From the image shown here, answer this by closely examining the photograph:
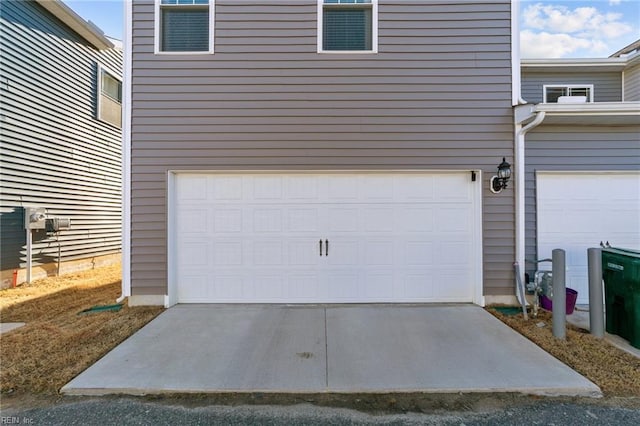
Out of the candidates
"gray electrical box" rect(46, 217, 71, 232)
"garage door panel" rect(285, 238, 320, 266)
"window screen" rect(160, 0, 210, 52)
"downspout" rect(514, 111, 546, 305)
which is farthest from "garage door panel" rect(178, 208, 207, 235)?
"downspout" rect(514, 111, 546, 305)

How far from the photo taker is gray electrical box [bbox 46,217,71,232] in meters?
6.73

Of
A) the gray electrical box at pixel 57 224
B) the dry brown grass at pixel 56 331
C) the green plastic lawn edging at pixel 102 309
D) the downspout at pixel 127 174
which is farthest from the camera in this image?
the gray electrical box at pixel 57 224

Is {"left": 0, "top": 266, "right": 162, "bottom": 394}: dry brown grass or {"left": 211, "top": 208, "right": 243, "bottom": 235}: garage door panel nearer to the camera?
{"left": 0, "top": 266, "right": 162, "bottom": 394}: dry brown grass

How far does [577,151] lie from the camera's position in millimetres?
4836

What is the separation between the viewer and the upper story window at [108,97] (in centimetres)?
815

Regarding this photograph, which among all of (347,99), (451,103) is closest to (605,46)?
(451,103)

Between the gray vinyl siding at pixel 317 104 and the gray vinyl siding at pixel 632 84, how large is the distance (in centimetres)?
503

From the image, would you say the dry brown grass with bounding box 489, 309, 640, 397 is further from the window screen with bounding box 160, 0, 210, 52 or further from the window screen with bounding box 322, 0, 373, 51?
the window screen with bounding box 160, 0, 210, 52

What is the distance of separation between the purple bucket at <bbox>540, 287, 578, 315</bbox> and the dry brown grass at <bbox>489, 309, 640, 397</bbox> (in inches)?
14.4

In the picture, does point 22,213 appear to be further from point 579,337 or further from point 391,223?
point 579,337

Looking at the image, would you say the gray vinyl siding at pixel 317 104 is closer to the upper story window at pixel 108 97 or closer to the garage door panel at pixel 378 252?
the garage door panel at pixel 378 252

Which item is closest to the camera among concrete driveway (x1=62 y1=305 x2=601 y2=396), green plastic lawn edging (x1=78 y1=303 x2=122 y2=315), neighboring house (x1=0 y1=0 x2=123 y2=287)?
concrete driveway (x1=62 y1=305 x2=601 y2=396)

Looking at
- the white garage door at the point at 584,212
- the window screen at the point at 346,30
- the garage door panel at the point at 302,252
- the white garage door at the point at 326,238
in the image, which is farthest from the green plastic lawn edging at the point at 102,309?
the white garage door at the point at 584,212

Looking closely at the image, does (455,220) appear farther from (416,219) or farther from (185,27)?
(185,27)
